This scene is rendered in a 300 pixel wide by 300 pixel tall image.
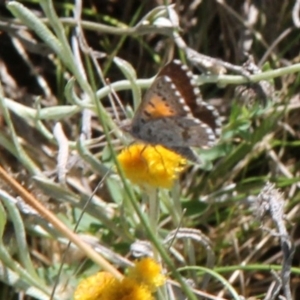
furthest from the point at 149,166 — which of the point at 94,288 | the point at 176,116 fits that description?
the point at 94,288

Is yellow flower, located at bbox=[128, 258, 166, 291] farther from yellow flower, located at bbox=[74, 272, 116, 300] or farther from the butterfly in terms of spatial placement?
the butterfly

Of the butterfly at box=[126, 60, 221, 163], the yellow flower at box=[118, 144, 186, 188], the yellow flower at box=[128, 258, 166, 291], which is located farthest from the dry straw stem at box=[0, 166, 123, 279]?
the butterfly at box=[126, 60, 221, 163]

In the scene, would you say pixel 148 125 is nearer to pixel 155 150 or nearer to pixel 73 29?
pixel 155 150

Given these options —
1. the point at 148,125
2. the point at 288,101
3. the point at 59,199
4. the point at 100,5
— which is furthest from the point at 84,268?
the point at 100,5

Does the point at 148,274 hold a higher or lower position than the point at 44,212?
lower

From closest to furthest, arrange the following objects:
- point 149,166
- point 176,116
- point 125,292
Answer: point 125,292 < point 149,166 < point 176,116

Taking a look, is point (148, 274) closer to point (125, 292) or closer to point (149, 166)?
point (125, 292)

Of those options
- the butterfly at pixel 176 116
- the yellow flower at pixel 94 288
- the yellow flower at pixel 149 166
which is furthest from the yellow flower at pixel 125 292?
the butterfly at pixel 176 116
